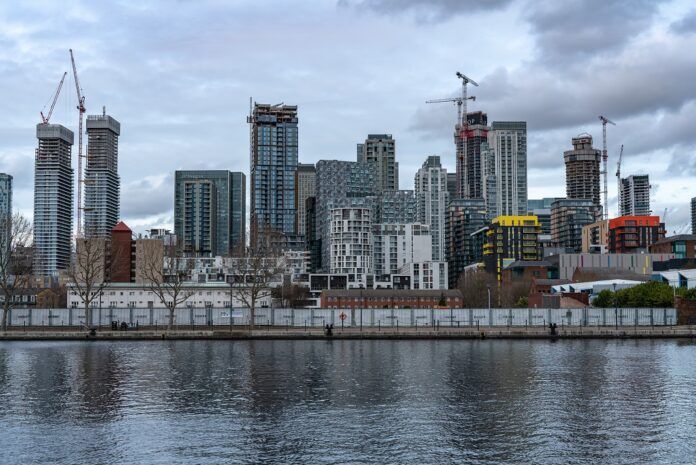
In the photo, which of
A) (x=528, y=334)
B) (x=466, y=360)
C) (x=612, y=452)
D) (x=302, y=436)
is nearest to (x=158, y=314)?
(x=528, y=334)

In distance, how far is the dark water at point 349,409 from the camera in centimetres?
3603

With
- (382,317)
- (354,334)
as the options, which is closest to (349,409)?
(354,334)

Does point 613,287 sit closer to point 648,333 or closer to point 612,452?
point 648,333

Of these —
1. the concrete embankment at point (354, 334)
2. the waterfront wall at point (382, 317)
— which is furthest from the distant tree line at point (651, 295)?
the concrete embankment at point (354, 334)

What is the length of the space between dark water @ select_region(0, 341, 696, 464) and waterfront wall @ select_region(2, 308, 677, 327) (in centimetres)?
4171

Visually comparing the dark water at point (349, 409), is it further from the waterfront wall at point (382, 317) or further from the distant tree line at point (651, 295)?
the distant tree line at point (651, 295)

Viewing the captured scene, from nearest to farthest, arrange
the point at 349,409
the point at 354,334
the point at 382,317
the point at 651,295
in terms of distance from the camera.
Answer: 1. the point at 349,409
2. the point at 354,334
3. the point at 382,317
4. the point at 651,295

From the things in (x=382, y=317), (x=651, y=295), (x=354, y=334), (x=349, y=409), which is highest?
(x=651, y=295)

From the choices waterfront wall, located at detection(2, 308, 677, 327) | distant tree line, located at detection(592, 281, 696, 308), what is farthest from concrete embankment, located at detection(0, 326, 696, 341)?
distant tree line, located at detection(592, 281, 696, 308)

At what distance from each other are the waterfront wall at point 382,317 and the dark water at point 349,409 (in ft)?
137

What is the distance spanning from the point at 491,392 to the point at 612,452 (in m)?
17.4

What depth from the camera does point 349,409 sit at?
1825 inches

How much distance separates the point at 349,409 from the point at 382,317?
250 feet

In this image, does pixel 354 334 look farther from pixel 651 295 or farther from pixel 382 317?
pixel 651 295
